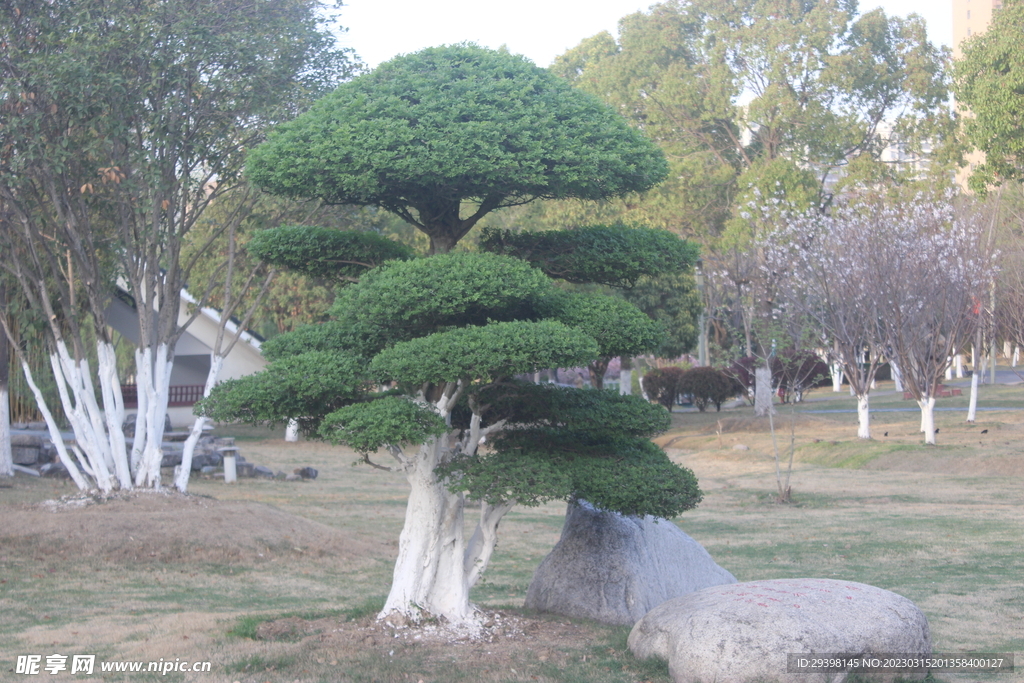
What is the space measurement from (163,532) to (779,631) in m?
8.74

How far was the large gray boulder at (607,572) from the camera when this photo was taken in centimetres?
844

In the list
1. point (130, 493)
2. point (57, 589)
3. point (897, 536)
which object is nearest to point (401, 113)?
point (57, 589)

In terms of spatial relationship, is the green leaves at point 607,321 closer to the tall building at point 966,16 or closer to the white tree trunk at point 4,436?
the white tree trunk at point 4,436

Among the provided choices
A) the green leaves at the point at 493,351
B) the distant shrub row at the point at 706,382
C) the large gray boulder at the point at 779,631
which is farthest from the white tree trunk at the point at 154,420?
the distant shrub row at the point at 706,382

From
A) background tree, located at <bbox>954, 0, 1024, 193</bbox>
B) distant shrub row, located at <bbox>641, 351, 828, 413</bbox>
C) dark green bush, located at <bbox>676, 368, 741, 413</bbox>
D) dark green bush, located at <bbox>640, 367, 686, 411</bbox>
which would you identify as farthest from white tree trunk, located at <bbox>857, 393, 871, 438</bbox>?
dark green bush, located at <bbox>640, 367, 686, 411</bbox>

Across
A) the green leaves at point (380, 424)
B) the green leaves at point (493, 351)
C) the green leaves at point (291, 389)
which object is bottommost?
the green leaves at point (380, 424)

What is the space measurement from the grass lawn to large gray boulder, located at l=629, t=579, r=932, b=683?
0.41 m

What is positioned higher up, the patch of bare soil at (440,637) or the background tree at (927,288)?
the background tree at (927,288)

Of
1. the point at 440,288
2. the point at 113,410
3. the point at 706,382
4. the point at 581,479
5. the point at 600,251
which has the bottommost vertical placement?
the point at 581,479

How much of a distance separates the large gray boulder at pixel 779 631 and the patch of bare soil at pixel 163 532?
6.91 m

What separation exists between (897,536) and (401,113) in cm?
1011

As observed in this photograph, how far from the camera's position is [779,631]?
234 inches

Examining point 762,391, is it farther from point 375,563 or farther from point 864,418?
point 375,563

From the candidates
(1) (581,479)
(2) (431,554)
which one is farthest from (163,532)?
(1) (581,479)
